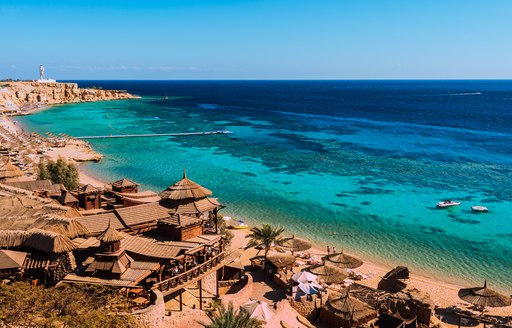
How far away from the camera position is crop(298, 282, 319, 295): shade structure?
72.7ft

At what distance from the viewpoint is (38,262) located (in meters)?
18.3

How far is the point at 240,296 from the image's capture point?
821 inches

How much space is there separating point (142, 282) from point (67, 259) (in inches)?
144

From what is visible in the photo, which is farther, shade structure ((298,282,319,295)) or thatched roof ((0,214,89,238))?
shade structure ((298,282,319,295))

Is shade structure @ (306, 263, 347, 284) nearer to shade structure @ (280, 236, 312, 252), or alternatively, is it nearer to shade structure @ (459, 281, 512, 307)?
shade structure @ (280, 236, 312, 252)

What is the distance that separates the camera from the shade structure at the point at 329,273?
2422cm

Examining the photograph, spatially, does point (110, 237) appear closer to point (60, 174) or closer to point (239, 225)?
point (239, 225)

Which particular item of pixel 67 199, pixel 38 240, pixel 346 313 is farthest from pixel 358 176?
pixel 38 240

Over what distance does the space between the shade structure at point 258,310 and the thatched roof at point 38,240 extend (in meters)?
8.36

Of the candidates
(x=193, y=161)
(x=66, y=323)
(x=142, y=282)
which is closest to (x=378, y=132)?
(x=193, y=161)

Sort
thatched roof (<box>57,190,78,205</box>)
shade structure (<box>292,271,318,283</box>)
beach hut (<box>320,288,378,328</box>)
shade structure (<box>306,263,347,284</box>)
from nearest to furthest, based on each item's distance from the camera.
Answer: beach hut (<box>320,288,378,328</box>)
shade structure (<box>292,271,318,283</box>)
shade structure (<box>306,263,347,284</box>)
thatched roof (<box>57,190,78,205</box>)

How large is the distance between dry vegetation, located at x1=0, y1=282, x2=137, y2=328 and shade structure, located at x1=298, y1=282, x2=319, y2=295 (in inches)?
412

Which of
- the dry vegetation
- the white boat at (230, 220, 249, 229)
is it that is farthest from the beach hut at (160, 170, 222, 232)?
the white boat at (230, 220, 249, 229)

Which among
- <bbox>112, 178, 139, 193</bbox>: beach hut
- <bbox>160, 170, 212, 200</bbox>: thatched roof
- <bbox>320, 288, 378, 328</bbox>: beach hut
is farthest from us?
<bbox>112, 178, 139, 193</bbox>: beach hut
